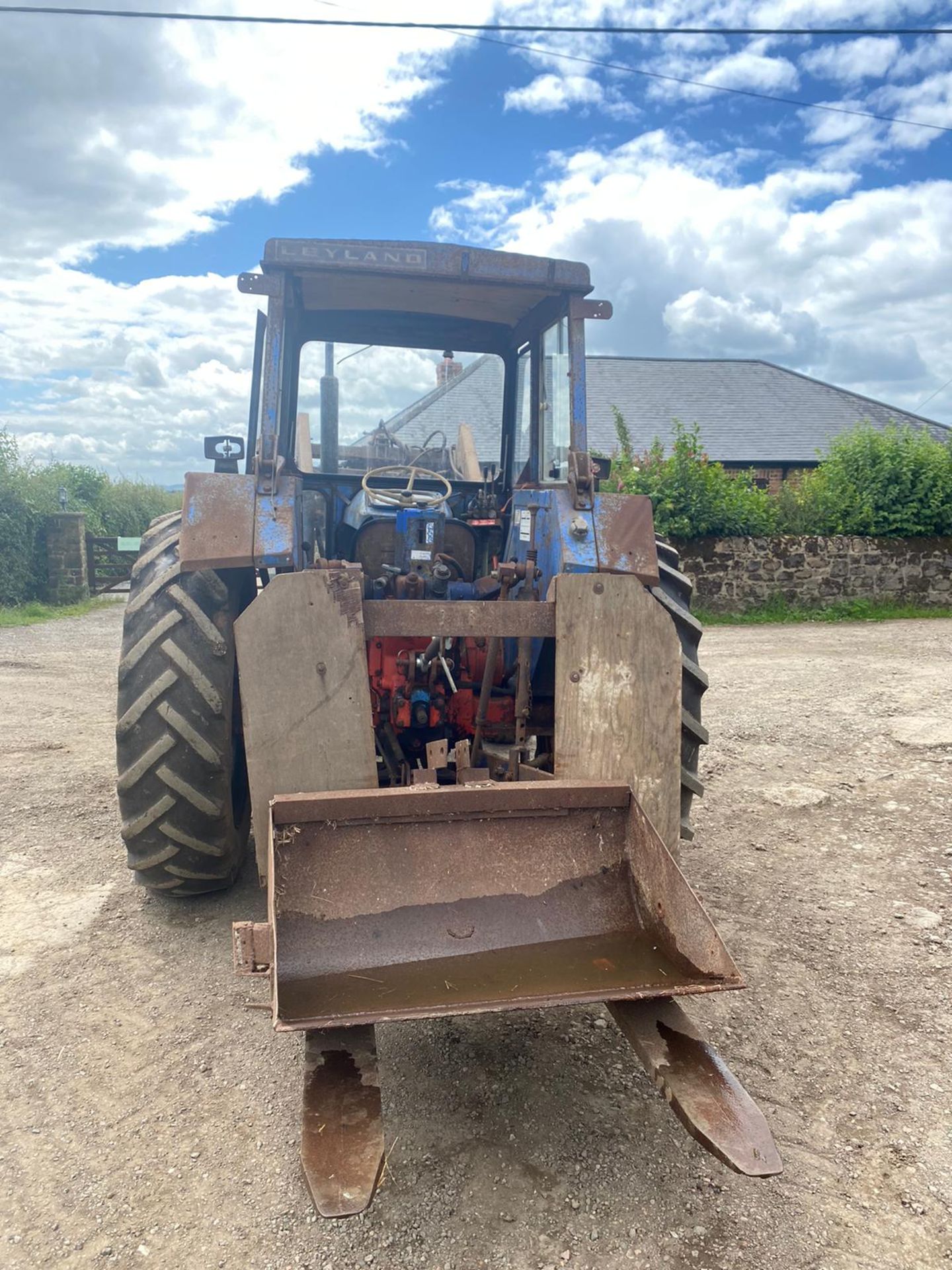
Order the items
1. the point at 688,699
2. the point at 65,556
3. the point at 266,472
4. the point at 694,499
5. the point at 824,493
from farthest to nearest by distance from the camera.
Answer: the point at 65,556
the point at 824,493
the point at 694,499
the point at 688,699
the point at 266,472

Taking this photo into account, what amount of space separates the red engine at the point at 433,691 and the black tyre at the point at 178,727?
0.53 m

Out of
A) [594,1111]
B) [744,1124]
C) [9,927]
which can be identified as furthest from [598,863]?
[9,927]

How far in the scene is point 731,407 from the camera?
24.6 metres

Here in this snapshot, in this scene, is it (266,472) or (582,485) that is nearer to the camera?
(266,472)

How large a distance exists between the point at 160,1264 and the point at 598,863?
4.69 ft

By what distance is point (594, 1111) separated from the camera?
240 cm

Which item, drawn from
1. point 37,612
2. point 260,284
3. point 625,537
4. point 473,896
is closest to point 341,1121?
point 473,896

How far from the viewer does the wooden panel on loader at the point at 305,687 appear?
2734 millimetres

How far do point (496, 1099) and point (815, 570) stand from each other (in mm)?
12759

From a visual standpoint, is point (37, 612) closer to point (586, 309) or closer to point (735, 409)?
point (586, 309)

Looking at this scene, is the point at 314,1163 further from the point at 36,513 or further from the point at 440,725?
the point at 36,513

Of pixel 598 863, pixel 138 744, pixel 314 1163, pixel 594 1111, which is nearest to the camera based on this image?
pixel 314 1163

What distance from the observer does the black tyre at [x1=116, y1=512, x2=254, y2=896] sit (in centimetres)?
314

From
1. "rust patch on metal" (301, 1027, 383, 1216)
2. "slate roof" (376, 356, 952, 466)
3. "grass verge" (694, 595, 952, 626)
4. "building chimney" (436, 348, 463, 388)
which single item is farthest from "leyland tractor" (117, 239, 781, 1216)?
"slate roof" (376, 356, 952, 466)
